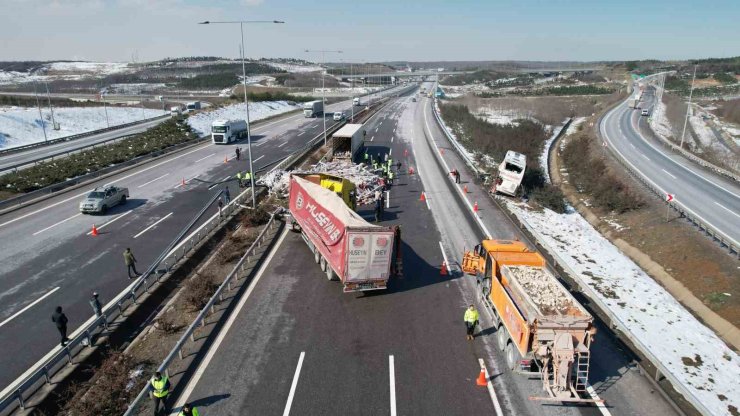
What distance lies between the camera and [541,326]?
1245cm

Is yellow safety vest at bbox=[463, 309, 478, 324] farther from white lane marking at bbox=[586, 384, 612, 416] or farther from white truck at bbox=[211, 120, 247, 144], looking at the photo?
white truck at bbox=[211, 120, 247, 144]

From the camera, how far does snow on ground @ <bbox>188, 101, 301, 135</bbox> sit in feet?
240

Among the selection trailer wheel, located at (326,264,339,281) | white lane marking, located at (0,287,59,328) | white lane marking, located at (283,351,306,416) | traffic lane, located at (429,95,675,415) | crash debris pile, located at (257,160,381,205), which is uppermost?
crash debris pile, located at (257,160,381,205)

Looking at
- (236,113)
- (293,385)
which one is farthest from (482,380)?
(236,113)

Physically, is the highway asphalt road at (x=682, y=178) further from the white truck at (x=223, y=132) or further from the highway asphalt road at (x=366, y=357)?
the white truck at (x=223, y=132)

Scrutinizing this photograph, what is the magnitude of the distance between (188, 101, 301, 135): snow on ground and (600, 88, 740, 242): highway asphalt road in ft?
183

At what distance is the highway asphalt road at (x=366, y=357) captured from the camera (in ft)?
41.8

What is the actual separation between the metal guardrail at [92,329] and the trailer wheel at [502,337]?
13.5 m

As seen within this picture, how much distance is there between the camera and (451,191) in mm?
37281

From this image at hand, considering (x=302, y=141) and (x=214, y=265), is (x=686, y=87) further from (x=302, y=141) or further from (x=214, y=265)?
(x=214, y=265)

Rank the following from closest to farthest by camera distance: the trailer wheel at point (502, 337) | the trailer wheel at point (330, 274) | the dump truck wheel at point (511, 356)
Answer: the dump truck wheel at point (511, 356) < the trailer wheel at point (502, 337) < the trailer wheel at point (330, 274)

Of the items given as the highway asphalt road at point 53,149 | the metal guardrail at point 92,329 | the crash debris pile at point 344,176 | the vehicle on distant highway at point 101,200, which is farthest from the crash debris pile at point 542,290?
the highway asphalt road at point 53,149

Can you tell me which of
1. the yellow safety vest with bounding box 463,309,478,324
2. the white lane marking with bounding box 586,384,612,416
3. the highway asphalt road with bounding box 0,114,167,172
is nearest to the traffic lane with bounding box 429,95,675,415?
the white lane marking with bounding box 586,384,612,416

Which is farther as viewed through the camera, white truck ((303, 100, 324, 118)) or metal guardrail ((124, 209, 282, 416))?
white truck ((303, 100, 324, 118))
